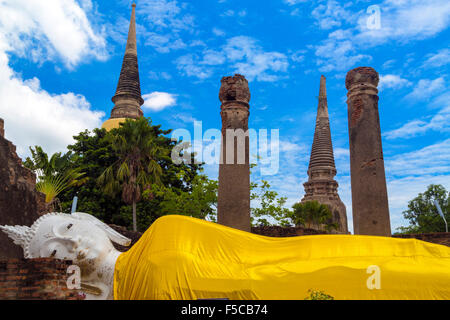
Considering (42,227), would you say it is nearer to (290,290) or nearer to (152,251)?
(152,251)

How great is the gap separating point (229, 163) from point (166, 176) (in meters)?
14.3

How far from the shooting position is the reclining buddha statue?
4.82 metres

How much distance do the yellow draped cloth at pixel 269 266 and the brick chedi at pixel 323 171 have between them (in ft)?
70.6

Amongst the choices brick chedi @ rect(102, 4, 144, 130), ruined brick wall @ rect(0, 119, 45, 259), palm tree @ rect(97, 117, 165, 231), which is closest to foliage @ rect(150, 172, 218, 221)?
palm tree @ rect(97, 117, 165, 231)

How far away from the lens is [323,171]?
29.3 metres

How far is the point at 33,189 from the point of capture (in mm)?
9914

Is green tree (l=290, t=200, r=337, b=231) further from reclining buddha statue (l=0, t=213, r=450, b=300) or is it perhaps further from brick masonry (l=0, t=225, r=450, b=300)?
brick masonry (l=0, t=225, r=450, b=300)

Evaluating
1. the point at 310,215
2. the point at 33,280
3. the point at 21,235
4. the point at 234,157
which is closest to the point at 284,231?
the point at 234,157

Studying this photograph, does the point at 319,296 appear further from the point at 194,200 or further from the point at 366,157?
the point at 194,200

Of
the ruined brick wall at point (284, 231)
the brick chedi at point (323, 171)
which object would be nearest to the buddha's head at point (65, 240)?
A: the ruined brick wall at point (284, 231)

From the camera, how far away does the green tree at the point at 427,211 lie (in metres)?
27.2

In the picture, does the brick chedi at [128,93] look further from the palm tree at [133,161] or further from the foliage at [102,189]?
the palm tree at [133,161]

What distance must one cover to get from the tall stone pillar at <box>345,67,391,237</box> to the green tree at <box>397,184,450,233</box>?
2133 cm
